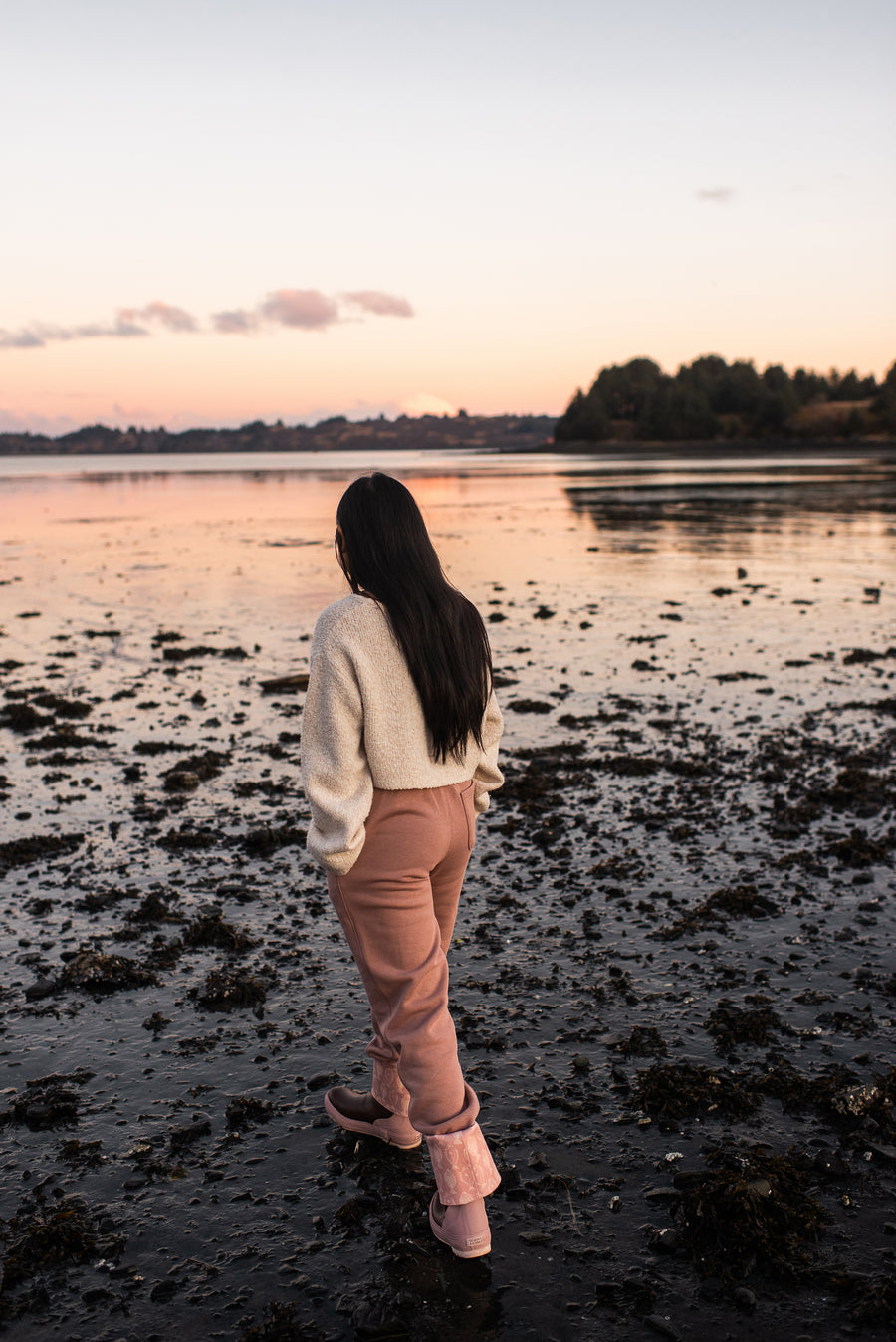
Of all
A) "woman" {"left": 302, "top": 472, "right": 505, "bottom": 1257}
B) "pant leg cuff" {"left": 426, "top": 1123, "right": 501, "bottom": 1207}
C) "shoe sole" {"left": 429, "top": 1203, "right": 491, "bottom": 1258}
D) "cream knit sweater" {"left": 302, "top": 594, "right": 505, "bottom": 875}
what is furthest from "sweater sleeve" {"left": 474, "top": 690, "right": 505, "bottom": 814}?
"shoe sole" {"left": 429, "top": 1203, "right": 491, "bottom": 1258}

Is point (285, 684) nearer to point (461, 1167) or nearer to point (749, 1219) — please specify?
point (461, 1167)

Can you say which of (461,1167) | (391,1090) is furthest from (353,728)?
(391,1090)

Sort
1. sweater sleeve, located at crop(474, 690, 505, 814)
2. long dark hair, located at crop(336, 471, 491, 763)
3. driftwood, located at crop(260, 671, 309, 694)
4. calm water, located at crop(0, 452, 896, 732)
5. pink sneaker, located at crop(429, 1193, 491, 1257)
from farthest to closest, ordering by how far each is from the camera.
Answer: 1. calm water, located at crop(0, 452, 896, 732)
2. driftwood, located at crop(260, 671, 309, 694)
3. sweater sleeve, located at crop(474, 690, 505, 814)
4. pink sneaker, located at crop(429, 1193, 491, 1257)
5. long dark hair, located at crop(336, 471, 491, 763)

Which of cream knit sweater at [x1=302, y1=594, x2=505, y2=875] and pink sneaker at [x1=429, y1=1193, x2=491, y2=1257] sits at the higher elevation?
cream knit sweater at [x1=302, y1=594, x2=505, y2=875]

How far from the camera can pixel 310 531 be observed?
138 ft

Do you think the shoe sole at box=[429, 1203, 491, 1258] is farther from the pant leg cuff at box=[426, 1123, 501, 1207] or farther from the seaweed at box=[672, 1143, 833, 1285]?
the seaweed at box=[672, 1143, 833, 1285]

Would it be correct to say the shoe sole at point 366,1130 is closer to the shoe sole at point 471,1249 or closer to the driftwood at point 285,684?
the shoe sole at point 471,1249

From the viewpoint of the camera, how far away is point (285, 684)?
13.9 m

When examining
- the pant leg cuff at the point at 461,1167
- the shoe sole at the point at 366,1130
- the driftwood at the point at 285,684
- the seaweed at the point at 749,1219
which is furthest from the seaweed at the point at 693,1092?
the driftwood at the point at 285,684

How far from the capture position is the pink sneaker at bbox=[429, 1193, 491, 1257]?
369 cm

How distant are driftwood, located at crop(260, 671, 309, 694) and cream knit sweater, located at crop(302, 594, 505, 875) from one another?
1019 centimetres

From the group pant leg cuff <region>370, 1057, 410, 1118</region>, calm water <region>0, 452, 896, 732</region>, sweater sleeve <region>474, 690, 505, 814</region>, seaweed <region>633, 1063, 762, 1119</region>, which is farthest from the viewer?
calm water <region>0, 452, 896, 732</region>

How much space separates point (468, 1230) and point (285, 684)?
1066 centimetres

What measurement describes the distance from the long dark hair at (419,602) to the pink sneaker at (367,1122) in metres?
1.95
